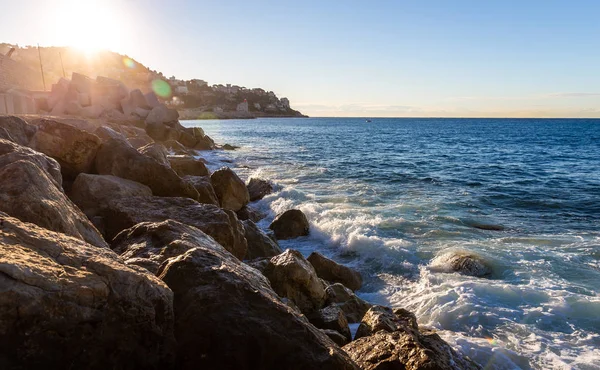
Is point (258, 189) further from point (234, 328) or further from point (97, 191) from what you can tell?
point (234, 328)

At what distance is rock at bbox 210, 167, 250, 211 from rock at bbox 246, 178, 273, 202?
129 inches

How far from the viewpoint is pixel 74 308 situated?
2648 millimetres

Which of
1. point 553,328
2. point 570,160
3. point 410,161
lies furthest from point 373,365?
point 570,160

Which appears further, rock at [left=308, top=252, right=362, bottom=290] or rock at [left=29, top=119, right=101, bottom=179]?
rock at [left=29, top=119, right=101, bottom=179]

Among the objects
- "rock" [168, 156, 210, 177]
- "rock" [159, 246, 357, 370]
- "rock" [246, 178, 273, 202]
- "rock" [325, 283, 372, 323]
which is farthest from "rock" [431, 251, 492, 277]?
"rock" [246, 178, 273, 202]

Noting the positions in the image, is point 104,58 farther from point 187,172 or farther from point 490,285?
point 490,285

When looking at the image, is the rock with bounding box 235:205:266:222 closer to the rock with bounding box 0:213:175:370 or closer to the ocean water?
the ocean water

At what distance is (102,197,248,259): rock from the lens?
6945 mm

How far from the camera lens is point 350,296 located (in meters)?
7.63

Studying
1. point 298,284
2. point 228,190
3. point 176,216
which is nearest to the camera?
point 298,284

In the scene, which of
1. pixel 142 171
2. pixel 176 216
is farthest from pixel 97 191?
pixel 176 216

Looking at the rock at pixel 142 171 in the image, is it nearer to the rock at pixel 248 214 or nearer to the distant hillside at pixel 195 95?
the rock at pixel 248 214

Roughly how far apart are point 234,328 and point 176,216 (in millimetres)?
4371

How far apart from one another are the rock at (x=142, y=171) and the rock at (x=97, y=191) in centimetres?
98
